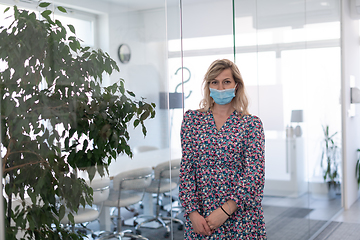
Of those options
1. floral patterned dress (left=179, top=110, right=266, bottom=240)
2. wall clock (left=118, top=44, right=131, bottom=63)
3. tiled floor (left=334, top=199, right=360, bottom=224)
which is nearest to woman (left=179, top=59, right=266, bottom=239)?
floral patterned dress (left=179, top=110, right=266, bottom=240)

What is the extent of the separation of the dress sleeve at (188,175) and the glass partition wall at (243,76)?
0.17 meters

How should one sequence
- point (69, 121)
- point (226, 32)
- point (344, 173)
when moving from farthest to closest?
point (344, 173) → point (226, 32) → point (69, 121)

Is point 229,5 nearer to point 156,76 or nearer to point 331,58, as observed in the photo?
point 156,76

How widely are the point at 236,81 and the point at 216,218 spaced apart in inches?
28.7

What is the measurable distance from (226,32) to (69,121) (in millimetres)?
1581

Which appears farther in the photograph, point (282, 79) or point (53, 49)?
point (282, 79)

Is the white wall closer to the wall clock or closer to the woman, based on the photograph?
the woman

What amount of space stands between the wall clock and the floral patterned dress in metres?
0.45

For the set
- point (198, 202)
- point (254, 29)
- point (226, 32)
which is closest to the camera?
point (198, 202)

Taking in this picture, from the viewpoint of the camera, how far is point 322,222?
448 cm

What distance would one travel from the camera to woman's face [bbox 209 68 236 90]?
6.75 ft

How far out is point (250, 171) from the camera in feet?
6.38

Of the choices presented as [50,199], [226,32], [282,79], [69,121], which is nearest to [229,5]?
[226,32]

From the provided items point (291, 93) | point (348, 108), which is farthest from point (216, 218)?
point (348, 108)
